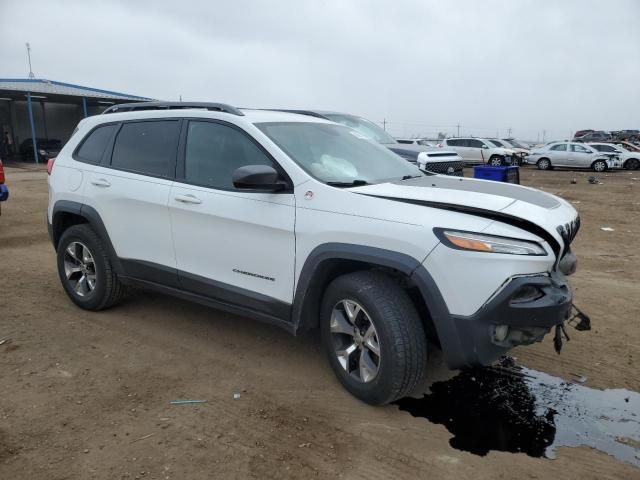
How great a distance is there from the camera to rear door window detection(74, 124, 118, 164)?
15.4 feet

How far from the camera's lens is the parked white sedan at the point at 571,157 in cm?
2511

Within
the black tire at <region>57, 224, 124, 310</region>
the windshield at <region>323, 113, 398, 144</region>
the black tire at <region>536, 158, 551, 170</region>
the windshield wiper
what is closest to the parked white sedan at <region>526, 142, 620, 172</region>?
the black tire at <region>536, 158, 551, 170</region>

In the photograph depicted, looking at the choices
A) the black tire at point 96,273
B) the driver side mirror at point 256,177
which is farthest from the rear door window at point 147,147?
the driver side mirror at point 256,177

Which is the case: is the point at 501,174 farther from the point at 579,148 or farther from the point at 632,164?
the point at 632,164

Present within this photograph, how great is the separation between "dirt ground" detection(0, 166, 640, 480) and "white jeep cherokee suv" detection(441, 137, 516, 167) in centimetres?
2181

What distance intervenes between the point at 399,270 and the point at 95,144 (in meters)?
3.28

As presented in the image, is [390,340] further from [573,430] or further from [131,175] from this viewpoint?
[131,175]

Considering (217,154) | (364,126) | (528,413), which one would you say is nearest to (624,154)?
(364,126)

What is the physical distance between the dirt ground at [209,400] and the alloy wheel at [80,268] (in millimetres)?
230

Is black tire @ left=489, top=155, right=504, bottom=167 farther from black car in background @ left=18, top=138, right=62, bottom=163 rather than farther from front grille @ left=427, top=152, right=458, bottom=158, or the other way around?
black car in background @ left=18, top=138, right=62, bottom=163

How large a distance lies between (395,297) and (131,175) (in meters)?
2.54

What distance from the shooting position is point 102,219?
4.52 meters

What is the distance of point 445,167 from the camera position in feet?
40.8

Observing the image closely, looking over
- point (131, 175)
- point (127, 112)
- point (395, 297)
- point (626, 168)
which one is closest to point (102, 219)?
point (131, 175)
